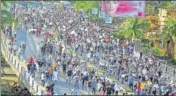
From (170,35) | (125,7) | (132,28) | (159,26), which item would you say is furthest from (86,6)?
(170,35)

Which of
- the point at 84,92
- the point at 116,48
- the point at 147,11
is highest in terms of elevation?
the point at 147,11

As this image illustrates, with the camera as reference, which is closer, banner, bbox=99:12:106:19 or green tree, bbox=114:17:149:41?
green tree, bbox=114:17:149:41

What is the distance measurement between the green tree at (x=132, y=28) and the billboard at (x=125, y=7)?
0.30 feet

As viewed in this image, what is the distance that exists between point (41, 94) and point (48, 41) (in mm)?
892

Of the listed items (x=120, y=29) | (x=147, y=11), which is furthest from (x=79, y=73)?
(x=147, y=11)

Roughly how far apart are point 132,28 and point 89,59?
30.8 inches

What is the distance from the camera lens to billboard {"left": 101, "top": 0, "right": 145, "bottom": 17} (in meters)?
7.07

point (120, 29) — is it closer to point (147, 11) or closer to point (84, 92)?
point (147, 11)

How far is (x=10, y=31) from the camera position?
702 cm

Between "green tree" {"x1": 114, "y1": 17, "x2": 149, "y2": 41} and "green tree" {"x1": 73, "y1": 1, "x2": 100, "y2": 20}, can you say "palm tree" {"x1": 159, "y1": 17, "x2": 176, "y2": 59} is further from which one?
"green tree" {"x1": 73, "y1": 1, "x2": 100, "y2": 20}

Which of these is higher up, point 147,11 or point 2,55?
point 147,11

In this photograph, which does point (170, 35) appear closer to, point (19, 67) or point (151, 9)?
point (151, 9)

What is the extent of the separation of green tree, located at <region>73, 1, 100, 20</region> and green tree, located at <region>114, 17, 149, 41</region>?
42 cm

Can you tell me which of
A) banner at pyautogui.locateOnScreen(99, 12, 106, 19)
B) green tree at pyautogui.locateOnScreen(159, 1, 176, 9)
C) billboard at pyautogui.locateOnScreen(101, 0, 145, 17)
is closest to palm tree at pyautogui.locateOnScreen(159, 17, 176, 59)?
green tree at pyautogui.locateOnScreen(159, 1, 176, 9)
